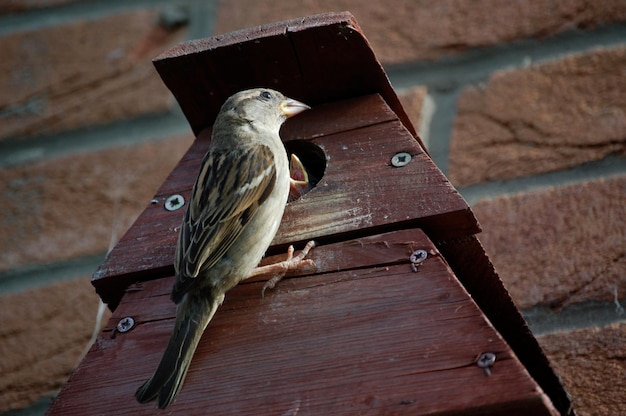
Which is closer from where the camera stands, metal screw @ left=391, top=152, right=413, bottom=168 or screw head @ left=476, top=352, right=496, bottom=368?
screw head @ left=476, top=352, right=496, bottom=368

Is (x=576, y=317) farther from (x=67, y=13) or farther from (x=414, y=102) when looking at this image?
(x=67, y=13)

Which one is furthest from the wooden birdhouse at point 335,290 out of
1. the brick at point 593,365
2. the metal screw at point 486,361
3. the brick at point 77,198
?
the brick at point 77,198

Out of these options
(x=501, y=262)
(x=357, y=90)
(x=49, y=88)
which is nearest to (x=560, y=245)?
(x=501, y=262)

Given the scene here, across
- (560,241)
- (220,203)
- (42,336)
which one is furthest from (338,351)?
(42,336)

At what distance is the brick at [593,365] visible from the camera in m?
1.72

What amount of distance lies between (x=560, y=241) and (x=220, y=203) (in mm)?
783

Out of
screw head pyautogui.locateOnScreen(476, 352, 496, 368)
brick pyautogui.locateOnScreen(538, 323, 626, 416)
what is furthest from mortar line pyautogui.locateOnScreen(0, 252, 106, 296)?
screw head pyautogui.locateOnScreen(476, 352, 496, 368)

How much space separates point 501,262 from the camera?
1926 millimetres

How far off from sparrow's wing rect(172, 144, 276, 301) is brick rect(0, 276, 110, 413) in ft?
2.08

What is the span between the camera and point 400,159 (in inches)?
57.1

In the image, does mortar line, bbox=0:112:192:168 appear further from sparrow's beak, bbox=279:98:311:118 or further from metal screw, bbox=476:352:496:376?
metal screw, bbox=476:352:496:376

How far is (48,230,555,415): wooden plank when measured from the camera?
3.52 feet

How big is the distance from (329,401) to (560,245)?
96 cm

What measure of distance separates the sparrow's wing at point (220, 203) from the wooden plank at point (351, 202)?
0.15ft
